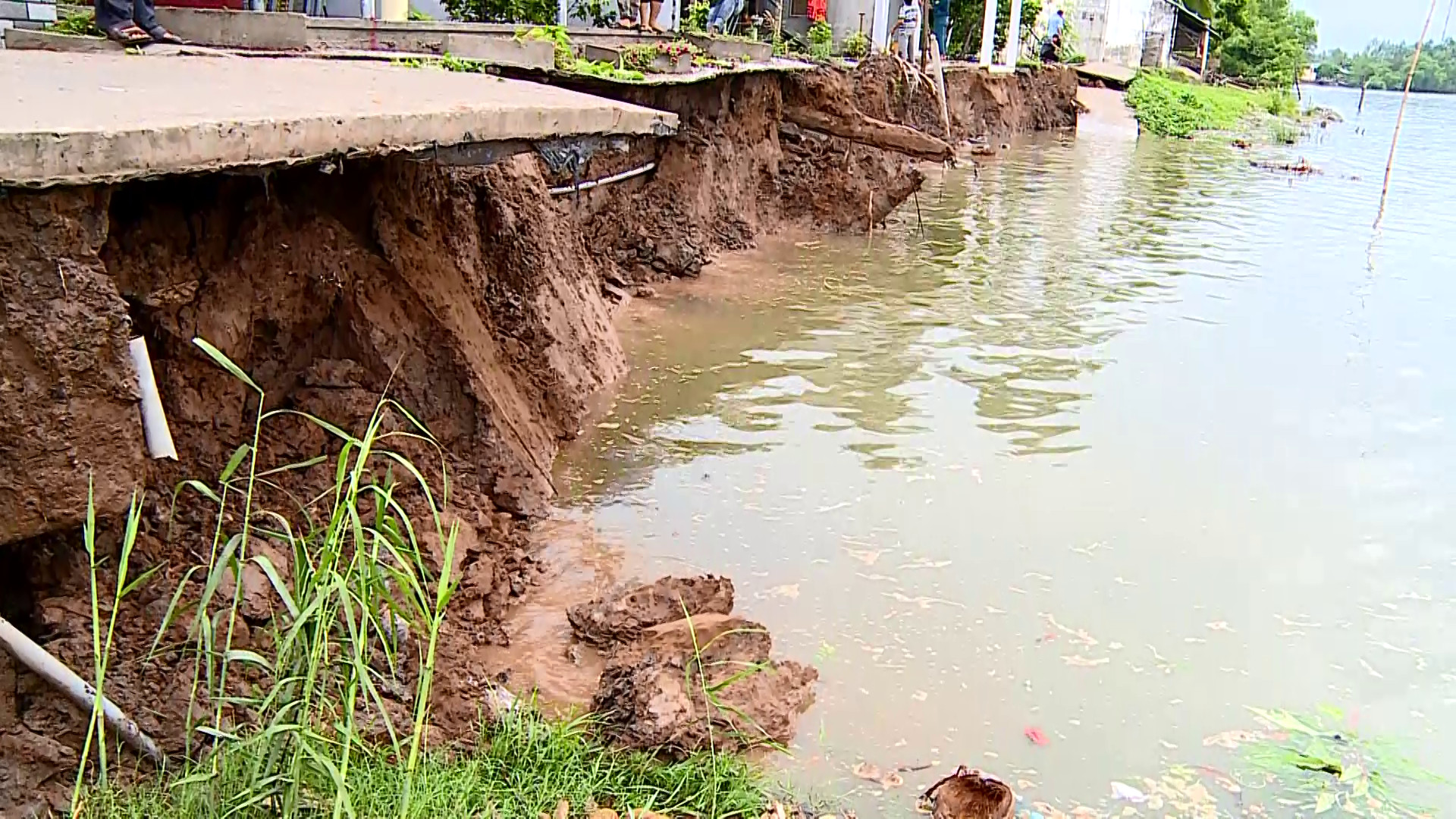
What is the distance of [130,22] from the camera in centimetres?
689

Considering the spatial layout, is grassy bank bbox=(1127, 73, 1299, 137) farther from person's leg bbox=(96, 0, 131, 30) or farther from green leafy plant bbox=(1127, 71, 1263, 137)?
person's leg bbox=(96, 0, 131, 30)

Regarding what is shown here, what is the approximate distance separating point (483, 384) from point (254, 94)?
77.8 inches

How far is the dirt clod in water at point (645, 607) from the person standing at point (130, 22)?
15.1ft

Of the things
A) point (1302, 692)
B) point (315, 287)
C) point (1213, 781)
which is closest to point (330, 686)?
point (315, 287)

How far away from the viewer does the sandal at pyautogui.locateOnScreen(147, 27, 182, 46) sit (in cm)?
694

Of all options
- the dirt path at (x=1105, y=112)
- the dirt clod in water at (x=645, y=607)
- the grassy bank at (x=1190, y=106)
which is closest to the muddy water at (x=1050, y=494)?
the dirt clod in water at (x=645, y=607)

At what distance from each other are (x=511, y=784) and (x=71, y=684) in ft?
4.27

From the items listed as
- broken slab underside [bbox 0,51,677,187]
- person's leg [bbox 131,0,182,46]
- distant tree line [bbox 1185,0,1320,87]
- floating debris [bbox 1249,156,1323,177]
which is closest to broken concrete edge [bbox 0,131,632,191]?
broken slab underside [bbox 0,51,677,187]

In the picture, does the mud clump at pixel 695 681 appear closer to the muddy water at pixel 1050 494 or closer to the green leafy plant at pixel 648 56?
the muddy water at pixel 1050 494

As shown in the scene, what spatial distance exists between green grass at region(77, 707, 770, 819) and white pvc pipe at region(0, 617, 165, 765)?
0.42 feet

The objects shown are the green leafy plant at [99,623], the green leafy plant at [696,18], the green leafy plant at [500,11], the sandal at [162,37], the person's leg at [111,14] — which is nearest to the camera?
the green leafy plant at [99,623]

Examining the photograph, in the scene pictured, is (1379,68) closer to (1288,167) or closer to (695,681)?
(1288,167)

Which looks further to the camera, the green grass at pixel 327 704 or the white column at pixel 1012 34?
the white column at pixel 1012 34

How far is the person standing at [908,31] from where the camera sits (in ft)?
70.6
